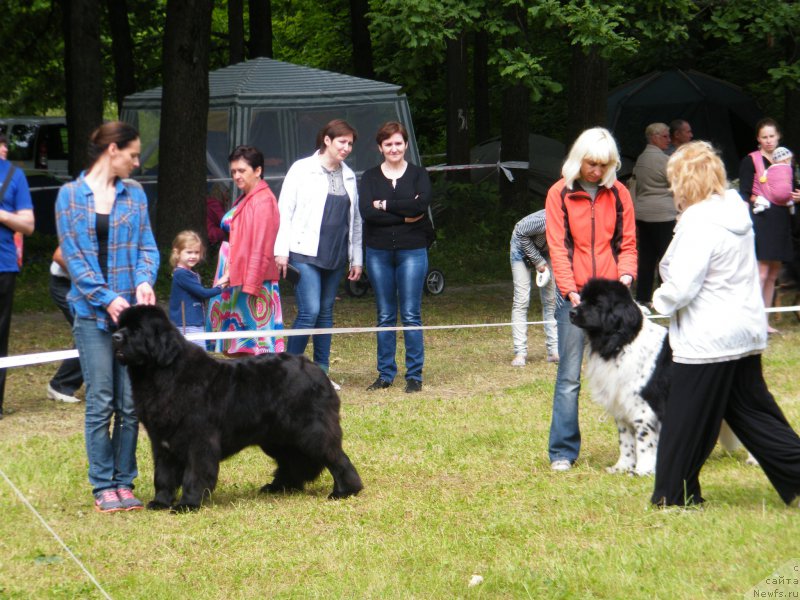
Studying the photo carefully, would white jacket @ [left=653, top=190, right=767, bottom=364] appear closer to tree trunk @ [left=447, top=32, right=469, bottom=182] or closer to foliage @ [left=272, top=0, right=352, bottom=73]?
tree trunk @ [left=447, top=32, right=469, bottom=182]

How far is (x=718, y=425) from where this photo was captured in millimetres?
5465

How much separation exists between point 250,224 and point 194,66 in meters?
7.99

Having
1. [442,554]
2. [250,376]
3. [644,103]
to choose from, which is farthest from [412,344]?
[644,103]

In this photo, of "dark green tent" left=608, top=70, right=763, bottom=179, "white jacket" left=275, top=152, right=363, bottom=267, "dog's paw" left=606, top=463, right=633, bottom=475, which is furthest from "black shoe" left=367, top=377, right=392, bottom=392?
"dark green tent" left=608, top=70, right=763, bottom=179

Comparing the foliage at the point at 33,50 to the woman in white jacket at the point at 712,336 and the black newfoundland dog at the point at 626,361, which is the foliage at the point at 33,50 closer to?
the black newfoundland dog at the point at 626,361

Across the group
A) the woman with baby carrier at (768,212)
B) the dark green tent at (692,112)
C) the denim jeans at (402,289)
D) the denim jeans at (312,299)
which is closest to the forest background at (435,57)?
the dark green tent at (692,112)

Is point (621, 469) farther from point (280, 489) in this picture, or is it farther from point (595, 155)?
point (280, 489)

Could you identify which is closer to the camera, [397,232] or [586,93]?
[397,232]

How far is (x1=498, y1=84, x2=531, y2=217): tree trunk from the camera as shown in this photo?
71.6 feet

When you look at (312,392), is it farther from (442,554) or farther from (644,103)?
(644,103)

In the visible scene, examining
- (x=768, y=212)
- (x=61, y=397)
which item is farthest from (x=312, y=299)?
(x=768, y=212)

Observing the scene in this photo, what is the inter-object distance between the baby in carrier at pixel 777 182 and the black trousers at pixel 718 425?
6.52 metres

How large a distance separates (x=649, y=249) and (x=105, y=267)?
879cm

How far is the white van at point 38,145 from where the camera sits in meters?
25.7
